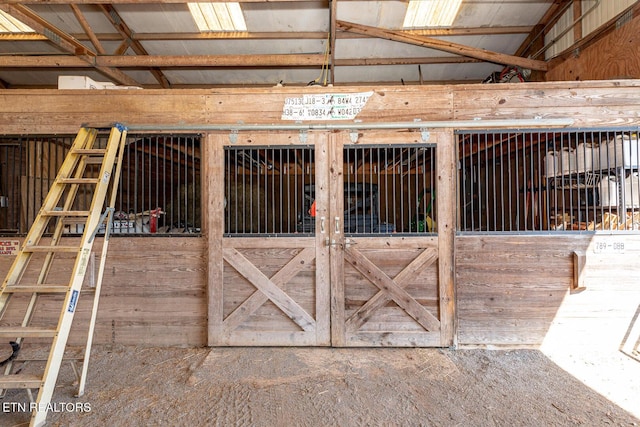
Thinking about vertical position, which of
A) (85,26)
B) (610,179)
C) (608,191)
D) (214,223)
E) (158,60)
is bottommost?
(214,223)

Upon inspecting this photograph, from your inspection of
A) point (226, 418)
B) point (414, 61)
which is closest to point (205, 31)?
point (414, 61)

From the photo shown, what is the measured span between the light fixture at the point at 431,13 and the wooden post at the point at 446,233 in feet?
6.91

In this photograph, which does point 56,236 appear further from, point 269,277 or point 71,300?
point 269,277

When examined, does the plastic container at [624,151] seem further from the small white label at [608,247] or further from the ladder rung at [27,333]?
the ladder rung at [27,333]

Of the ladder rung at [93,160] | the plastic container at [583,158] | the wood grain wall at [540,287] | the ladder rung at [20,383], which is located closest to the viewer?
the ladder rung at [20,383]

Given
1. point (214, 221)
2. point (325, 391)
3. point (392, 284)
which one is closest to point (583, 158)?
point (392, 284)

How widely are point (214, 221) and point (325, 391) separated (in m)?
1.66

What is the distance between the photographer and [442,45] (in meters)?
4.08

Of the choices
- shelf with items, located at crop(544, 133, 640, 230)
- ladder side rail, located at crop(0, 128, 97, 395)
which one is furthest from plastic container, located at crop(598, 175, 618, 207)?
ladder side rail, located at crop(0, 128, 97, 395)

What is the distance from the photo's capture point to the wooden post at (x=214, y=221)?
2.73 m

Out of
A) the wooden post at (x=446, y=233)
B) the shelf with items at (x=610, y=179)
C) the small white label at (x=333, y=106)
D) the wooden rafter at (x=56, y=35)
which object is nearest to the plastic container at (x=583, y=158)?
the shelf with items at (x=610, y=179)

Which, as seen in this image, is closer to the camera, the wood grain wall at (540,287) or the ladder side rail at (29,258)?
the ladder side rail at (29,258)

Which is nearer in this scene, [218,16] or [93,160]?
[93,160]

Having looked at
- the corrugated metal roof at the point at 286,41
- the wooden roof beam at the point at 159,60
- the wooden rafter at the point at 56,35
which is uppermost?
the corrugated metal roof at the point at 286,41
